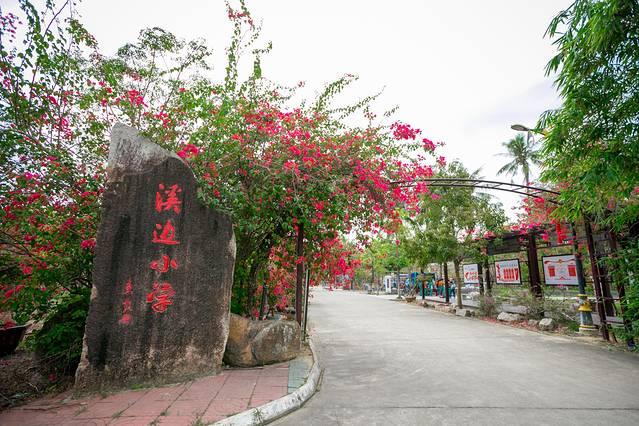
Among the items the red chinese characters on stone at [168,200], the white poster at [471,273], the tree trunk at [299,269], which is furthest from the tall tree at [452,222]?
the red chinese characters on stone at [168,200]

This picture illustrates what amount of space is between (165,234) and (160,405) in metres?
2.20

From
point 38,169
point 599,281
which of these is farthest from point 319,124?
point 599,281

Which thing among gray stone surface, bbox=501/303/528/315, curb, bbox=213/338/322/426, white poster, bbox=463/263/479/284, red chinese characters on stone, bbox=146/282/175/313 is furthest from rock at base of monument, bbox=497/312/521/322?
red chinese characters on stone, bbox=146/282/175/313

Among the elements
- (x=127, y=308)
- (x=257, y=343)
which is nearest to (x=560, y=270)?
(x=257, y=343)

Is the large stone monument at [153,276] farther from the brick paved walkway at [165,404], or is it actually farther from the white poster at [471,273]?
the white poster at [471,273]

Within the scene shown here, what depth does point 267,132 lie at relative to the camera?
19.0 feet

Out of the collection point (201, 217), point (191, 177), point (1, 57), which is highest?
point (1, 57)

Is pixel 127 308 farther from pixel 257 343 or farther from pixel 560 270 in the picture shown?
pixel 560 270

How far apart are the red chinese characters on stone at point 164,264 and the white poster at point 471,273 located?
1401 centimetres

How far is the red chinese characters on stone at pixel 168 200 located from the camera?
4918mm

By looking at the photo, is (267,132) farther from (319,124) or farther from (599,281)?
(599,281)

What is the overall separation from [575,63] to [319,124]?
14.3 ft

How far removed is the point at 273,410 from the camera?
3.75m

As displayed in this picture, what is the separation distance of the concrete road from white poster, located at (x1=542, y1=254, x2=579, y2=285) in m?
2.59
